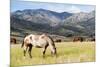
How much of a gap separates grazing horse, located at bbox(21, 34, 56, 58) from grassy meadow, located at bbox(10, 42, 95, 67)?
0.05 metres

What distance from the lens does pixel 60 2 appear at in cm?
278

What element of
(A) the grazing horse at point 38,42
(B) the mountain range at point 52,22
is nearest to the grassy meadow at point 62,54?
(A) the grazing horse at point 38,42

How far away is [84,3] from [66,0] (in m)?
0.29

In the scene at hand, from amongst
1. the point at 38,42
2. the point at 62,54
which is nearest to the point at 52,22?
the point at 38,42

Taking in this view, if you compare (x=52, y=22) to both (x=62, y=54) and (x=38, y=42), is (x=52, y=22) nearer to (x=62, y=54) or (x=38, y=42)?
(x=38, y=42)

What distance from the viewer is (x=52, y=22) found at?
8.99ft

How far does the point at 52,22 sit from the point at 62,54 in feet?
1.49

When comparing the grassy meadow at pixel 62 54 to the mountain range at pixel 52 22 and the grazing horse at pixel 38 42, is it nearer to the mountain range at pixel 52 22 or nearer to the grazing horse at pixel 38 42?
the grazing horse at pixel 38 42

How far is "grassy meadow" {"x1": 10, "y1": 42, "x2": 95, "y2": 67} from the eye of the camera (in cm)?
255

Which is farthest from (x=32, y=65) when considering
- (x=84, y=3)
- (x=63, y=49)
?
(x=84, y=3)

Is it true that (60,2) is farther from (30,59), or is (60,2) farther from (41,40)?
(30,59)

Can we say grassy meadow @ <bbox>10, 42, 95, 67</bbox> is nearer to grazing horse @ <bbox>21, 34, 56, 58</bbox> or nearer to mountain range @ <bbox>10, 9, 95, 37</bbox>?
grazing horse @ <bbox>21, 34, 56, 58</bbox>

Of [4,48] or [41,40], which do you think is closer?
[4,48]

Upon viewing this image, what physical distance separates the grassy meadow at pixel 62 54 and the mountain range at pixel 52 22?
163 millimetres
